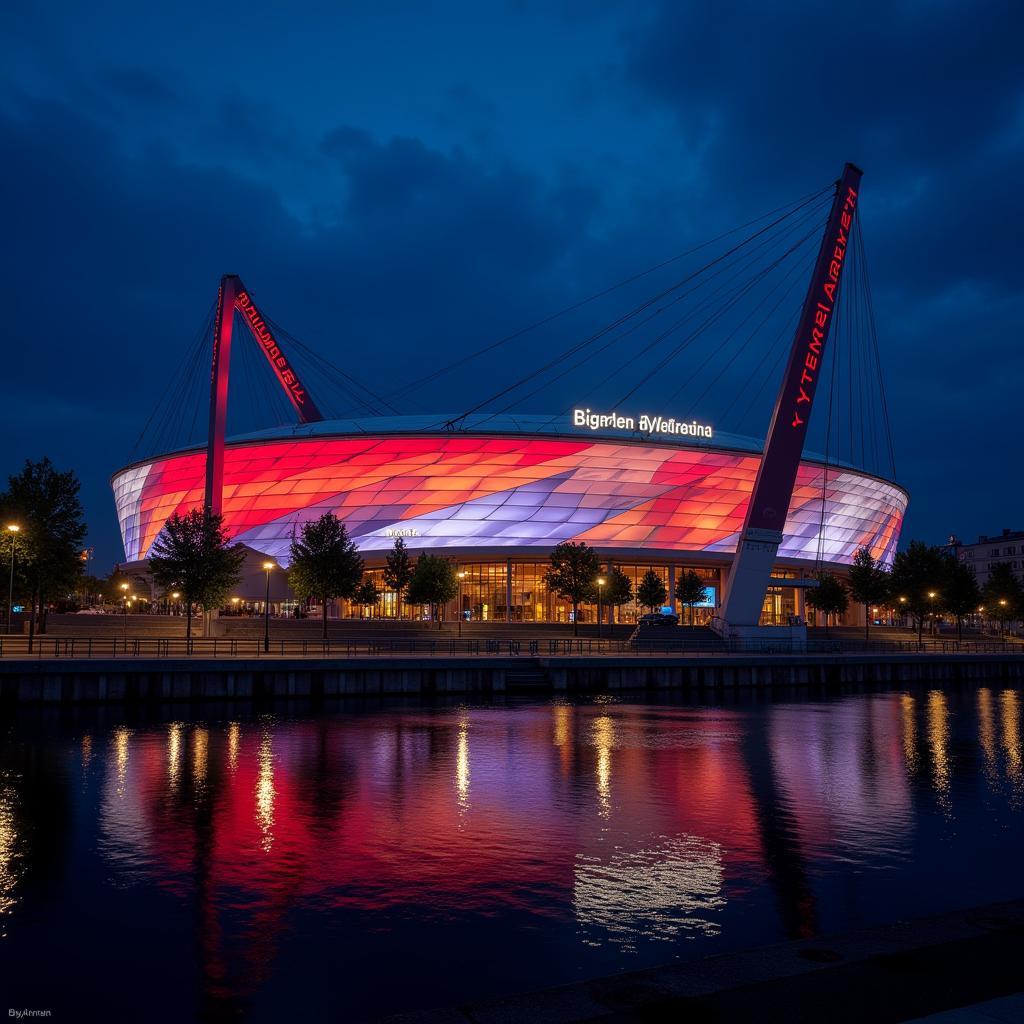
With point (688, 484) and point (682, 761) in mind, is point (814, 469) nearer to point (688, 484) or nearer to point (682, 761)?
point (688, 484)

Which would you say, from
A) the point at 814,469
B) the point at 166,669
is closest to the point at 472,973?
the point at 166,669

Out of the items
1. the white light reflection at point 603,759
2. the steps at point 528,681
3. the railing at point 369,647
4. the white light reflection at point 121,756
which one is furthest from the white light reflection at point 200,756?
the steps at point 528,681

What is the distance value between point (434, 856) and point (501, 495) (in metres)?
73.9

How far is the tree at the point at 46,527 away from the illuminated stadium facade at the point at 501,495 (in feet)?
80.0

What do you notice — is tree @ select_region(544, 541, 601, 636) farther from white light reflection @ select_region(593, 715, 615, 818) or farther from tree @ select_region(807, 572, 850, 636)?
white light reflection @ select_region(593, 715, 615, 818)

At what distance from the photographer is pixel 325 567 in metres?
67.1

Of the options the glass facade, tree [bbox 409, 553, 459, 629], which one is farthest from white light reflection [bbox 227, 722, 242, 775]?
the glass facade

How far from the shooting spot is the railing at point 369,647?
45188mm

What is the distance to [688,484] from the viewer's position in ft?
308

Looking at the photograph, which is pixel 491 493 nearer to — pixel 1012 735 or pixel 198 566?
pixel 198 566

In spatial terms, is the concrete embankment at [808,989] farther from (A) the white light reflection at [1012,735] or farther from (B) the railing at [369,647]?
(B) the railing at [369,647]

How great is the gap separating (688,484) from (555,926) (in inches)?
3281

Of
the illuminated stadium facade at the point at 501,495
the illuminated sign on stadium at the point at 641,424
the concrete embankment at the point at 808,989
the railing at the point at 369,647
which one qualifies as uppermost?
the illuminated sign on stadium at the point at 641,424

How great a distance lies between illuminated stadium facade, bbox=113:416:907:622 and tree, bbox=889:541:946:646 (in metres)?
12.3
